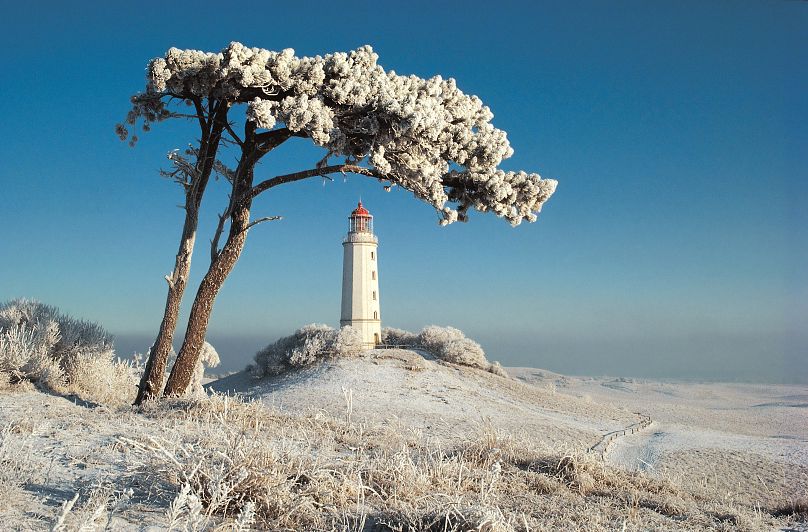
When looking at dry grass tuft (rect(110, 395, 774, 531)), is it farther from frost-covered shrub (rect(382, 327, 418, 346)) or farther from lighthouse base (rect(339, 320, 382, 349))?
lighthouse base (rect(339, 320, 382, 349))

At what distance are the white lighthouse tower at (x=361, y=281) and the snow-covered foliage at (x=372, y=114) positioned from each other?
645 inches

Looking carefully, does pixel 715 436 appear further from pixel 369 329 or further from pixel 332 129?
pixel 369 329

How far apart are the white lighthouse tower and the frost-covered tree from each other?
1610cm

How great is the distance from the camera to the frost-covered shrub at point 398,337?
85.4ft

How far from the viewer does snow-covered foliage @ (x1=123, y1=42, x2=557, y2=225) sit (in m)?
9.62

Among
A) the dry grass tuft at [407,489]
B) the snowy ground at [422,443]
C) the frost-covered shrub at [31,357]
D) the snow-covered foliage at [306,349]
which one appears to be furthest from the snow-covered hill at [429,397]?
the dry grass tuft at [407,489]

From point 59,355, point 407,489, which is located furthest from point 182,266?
point 407,489

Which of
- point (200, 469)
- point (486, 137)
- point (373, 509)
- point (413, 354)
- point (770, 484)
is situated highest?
point (486, 137)

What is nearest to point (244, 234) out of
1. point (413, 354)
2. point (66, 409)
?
point (66, 409)

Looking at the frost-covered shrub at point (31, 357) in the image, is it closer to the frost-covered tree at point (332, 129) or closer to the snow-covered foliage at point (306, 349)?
the frost-covered tree at point (332, 129)

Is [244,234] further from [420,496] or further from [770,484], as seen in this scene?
[770,484]

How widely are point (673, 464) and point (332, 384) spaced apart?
8.66 metres

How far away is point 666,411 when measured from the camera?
2236 cm

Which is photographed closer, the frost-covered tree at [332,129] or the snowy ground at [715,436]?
the frost-covered tree at [332,129]
